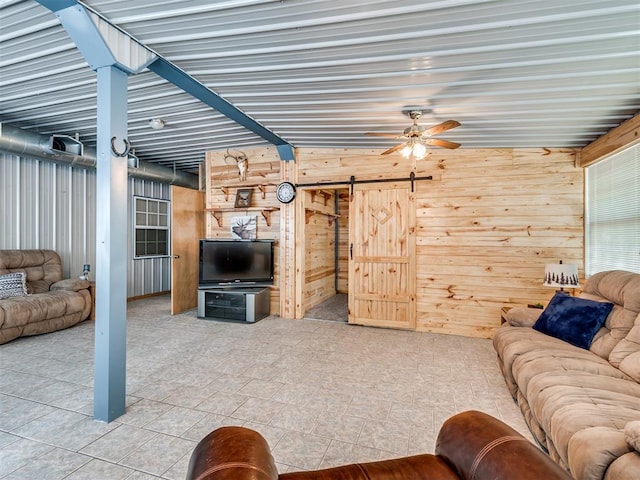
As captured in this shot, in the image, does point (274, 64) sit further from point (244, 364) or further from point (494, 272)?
point (494, 272)

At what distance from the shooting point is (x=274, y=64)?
241cm

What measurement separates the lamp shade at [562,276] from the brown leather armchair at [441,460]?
283 centimetres

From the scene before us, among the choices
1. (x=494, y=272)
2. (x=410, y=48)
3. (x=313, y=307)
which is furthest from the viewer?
(x=313, y=307)

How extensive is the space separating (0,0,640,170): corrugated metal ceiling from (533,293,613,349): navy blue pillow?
5.75ft

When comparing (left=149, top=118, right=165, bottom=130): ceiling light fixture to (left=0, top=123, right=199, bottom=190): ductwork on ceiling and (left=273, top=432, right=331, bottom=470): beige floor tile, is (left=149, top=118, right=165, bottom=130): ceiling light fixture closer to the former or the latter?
(left=0, top=123, right=199, bottom=190): ductwork on ceiling

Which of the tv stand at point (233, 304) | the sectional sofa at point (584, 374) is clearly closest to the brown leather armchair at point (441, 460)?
the sectional sofa at point (584, 374)

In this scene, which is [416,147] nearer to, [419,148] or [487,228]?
[419,148]

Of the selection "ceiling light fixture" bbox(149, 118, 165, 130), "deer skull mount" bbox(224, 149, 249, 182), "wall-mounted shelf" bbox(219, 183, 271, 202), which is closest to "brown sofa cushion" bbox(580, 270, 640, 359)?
"wall-mounted shelf" bbox(219, 183, 271, 202)

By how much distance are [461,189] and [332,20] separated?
296cm

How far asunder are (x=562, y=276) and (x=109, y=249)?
4113mm

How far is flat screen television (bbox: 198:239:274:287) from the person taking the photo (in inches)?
187

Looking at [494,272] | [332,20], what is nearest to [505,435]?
[332,20]

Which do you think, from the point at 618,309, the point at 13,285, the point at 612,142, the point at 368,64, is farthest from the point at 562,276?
the point at 13,285

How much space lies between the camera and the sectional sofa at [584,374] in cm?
124
